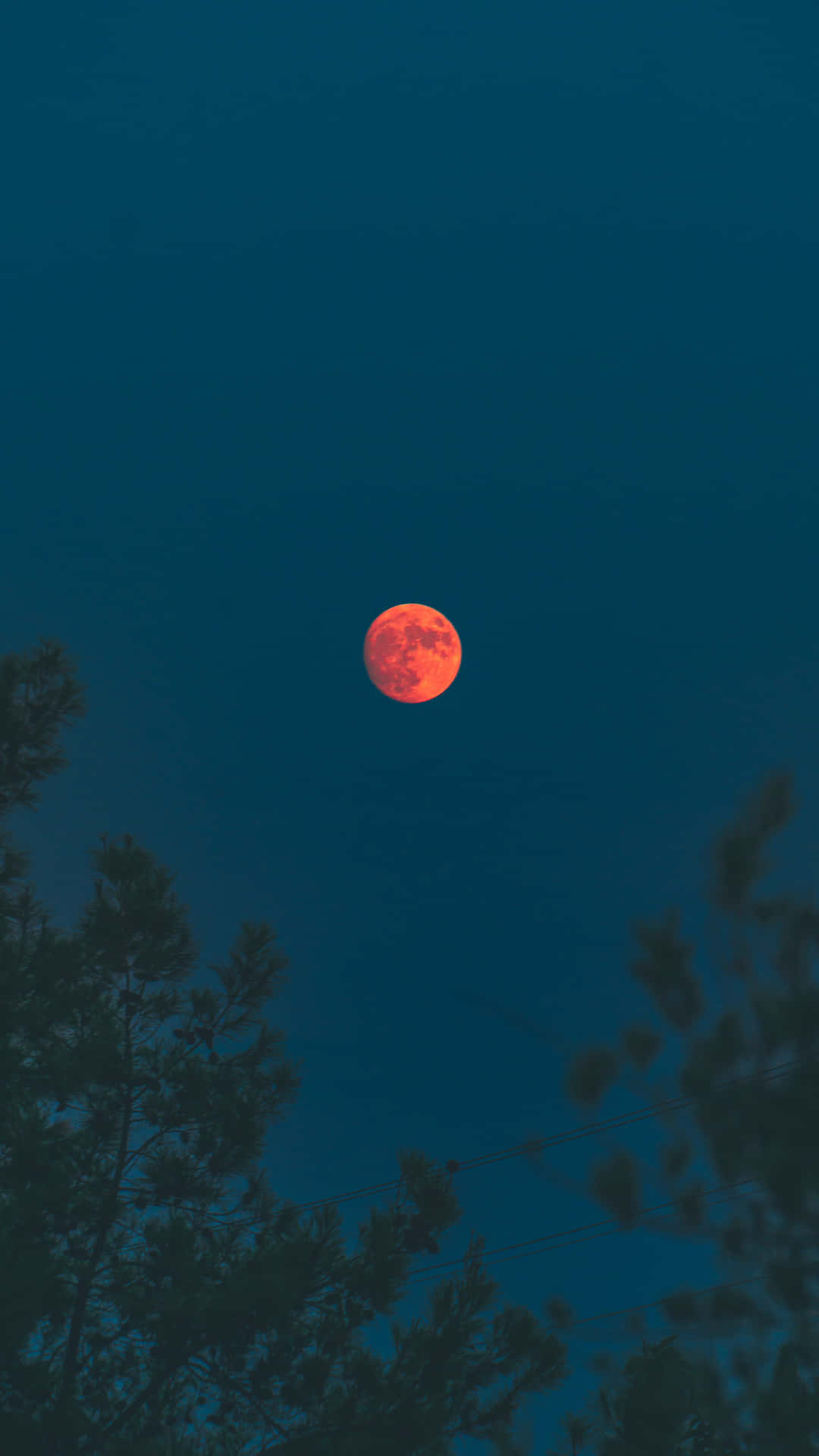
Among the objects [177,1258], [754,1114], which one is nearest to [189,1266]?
[177,1258]

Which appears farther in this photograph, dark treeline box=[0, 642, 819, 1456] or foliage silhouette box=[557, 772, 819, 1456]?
dark treeline box=[0, 642, 819, 1456]

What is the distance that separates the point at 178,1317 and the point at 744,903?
7900mm

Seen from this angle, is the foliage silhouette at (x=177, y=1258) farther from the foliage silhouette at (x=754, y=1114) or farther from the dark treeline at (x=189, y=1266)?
the foliage silhouette at (x=754, y=1114)

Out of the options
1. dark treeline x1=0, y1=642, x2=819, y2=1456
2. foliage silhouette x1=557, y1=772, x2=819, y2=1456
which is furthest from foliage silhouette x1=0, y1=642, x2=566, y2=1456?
foliage silhouette x1=557, y1=772, x2=819, y2=1456

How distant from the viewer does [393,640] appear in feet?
105

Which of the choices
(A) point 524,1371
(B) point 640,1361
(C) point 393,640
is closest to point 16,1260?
(A) point 524,1371

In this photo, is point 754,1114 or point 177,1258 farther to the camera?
point 177,1258

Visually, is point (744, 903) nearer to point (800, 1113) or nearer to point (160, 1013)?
point (800, 1113)

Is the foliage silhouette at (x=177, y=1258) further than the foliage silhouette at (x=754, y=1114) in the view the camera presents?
Yes

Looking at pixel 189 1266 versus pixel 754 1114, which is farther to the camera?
pixel 189 1266

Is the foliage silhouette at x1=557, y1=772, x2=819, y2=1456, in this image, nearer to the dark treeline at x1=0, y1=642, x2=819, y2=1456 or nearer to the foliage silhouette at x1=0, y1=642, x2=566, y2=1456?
the dark treeline at x1=0, y1=642, x2=819, y2=1456

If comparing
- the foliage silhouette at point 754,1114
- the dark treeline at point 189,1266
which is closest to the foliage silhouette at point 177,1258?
the dark treeline at point 189,1266

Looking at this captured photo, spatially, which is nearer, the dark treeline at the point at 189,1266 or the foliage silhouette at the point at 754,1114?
the foliage silhouette at the point at 754,1114

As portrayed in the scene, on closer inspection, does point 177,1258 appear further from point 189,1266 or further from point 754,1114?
point 754,1114
